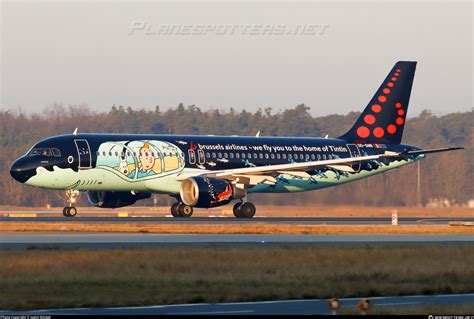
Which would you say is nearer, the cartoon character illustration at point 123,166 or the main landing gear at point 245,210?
the cartoon character illustration at point 123,166

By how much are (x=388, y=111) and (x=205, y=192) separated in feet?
55.6

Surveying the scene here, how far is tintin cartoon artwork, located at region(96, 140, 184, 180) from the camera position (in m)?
57.9

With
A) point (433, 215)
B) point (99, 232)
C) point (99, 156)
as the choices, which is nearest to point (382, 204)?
point (433, 215)

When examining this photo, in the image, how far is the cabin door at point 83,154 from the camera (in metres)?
57.0

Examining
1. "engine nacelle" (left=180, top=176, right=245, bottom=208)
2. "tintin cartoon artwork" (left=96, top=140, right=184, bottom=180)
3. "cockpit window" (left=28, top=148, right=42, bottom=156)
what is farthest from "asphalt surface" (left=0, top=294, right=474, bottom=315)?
"cockpit window" (left=28, top=148, right=42, bottom=156)

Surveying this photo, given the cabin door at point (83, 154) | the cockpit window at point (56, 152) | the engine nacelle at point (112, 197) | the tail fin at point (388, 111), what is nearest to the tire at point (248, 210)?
the engine nacelle at point (112, 197)

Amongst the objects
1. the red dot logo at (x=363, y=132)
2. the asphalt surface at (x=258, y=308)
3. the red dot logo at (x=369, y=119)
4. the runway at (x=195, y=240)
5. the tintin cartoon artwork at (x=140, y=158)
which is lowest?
the asphalt surface at (x=258, y=308)

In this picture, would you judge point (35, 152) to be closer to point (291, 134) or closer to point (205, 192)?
point (205, 192)

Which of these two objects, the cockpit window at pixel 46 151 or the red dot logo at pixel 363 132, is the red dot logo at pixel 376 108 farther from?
the cockpit window at pixel 46 151

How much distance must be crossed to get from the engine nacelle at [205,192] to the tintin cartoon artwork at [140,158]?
4.65ft

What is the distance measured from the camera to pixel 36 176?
186ft

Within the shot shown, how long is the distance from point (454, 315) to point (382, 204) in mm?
46520

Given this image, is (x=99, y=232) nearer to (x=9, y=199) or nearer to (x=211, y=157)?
(x=211, y=157)

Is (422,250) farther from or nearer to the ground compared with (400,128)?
nearer to the ground
